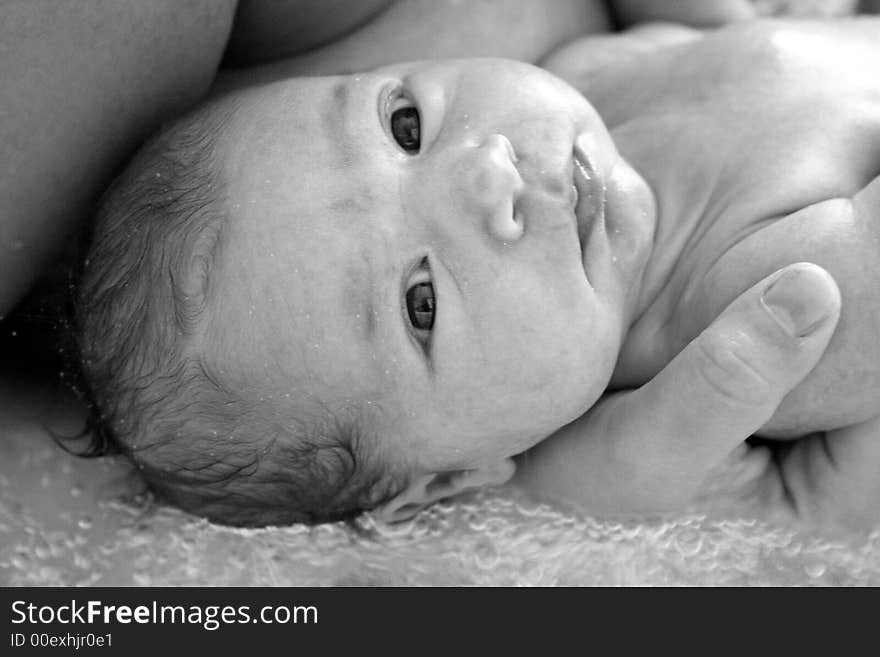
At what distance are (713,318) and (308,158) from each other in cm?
38

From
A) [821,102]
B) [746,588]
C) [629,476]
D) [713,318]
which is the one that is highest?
[821,102]

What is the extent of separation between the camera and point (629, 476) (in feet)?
3.41

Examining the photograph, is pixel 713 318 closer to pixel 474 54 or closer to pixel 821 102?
pixel 821 102

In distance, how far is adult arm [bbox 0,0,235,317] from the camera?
2.92 ft

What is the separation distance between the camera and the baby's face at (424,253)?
0.91 meters

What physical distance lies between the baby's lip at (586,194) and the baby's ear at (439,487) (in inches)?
9.8

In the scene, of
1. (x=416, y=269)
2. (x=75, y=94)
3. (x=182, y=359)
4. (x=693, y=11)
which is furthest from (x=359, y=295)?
(x=693, y=11)

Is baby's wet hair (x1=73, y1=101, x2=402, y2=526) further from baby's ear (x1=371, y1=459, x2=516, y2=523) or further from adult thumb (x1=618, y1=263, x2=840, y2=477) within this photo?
adult thumb (x1=618, y1=263, x2=840, y2=477)

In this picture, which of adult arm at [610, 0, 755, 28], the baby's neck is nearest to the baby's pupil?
the baby's neck

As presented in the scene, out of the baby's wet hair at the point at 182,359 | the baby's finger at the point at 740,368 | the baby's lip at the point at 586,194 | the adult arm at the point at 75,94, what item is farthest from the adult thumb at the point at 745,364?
the adult arm at the point at 75,94

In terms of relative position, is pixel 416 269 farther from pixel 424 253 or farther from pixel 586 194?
pixel 586 194

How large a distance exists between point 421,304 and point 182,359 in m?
0.20

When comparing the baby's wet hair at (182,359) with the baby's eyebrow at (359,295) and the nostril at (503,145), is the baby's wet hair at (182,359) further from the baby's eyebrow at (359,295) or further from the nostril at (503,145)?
the nostril at (503,145)

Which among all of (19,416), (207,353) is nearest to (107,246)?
(207,353)
